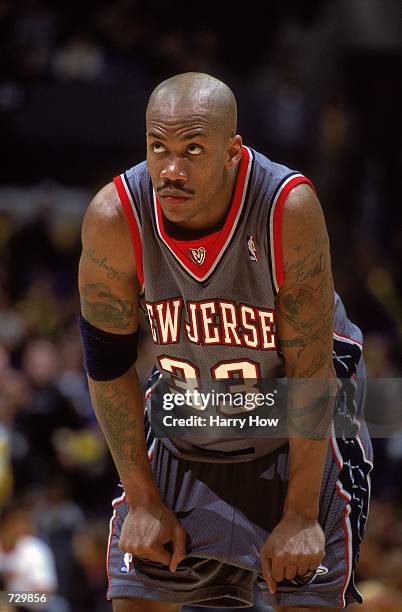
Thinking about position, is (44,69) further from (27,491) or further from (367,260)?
(27,491)

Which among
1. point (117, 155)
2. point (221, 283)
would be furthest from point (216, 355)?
point (117, 155)

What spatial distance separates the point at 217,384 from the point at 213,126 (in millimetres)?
702

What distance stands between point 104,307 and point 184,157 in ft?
1.58

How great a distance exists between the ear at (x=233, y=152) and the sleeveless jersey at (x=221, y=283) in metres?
0.06

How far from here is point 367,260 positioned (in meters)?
7.35

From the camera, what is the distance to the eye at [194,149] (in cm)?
248

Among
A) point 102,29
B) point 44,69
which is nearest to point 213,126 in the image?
point 44,69

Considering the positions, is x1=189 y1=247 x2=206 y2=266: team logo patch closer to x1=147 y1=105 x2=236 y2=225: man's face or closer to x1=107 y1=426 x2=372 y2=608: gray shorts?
x1=147 y1=105 x2=236 y2=225: man's face

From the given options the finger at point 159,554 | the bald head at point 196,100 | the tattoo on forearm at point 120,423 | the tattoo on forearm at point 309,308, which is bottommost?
the finger at point 159,554

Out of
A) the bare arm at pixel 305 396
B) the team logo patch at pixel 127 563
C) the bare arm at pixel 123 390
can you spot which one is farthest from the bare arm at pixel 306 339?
the team logo patch at pixel 127 563

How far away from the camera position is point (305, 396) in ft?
8.92

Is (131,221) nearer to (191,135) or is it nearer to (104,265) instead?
(104,265)

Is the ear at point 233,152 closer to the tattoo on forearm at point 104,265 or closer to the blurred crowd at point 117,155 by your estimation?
the tattoo on forearm at point 104,265

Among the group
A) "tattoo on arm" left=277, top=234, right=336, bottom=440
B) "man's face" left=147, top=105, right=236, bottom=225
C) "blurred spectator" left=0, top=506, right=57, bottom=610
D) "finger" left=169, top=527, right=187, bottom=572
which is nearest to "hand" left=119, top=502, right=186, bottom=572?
"finger" left=169, top=527, right=187, bottom=572
